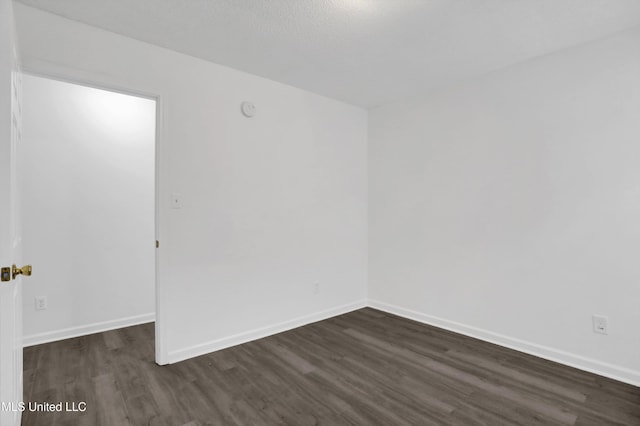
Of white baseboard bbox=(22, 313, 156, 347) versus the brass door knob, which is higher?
the brass door knob

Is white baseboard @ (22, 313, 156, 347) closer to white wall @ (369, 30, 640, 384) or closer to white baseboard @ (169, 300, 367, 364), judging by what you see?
white baseboard @ (169, 300, 367, 364)

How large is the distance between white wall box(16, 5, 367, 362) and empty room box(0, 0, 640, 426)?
0.02m

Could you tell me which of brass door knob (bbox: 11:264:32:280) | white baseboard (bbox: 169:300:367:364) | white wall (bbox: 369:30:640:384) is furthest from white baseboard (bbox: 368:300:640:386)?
brass door knob (bbox: 11:264:32:280)

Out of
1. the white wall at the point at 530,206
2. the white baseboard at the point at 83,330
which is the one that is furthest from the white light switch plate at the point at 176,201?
the white wall at the point at 530,206

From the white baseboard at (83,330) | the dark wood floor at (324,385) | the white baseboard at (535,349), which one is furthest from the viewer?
the white baseboard at (83,330)

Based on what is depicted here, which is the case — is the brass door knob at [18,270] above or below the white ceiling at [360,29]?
below

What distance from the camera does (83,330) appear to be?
324 cm

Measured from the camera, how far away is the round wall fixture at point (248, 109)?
9.95ft

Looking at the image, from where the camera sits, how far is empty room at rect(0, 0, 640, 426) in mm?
2107

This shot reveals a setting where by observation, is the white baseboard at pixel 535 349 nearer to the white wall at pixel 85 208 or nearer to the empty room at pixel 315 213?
the empty room at pixel 315 213

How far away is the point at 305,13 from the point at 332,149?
5.86 ft

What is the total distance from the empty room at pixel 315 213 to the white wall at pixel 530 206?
16mm

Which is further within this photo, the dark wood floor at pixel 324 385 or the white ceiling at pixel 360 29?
the white ceiling at pixel 360 29

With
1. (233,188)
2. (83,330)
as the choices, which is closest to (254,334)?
(233,188)
